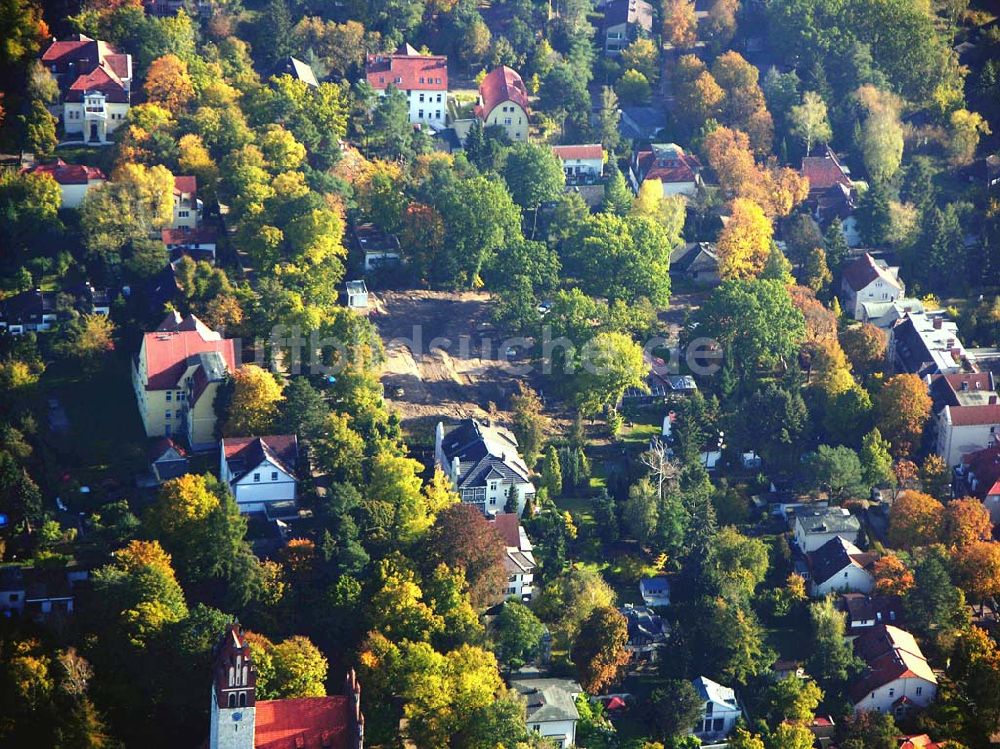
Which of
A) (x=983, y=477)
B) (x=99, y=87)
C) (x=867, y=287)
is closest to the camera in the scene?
(x=983, y=477)

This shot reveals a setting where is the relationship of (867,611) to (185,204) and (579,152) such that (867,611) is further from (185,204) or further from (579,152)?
(185,204)

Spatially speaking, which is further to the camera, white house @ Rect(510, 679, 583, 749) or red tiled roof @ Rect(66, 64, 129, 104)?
red tiled roof @ Rect(66, 64, 129, 104)

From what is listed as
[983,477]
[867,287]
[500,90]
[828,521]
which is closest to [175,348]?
[828,521]

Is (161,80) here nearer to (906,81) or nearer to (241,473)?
(241,473)

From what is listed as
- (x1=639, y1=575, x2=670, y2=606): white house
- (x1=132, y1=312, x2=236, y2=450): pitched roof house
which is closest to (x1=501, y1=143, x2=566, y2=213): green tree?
(x1=132, y1=312, x2=236, y2=450): pitched roof house

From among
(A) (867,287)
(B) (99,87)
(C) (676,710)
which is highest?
(B) (99,87)

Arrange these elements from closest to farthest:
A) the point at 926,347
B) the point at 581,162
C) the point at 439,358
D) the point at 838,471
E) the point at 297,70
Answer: the point at 838,471 → the point at 439,358 → the point at 926,347 → the point at 297,70 → the point at 581,162

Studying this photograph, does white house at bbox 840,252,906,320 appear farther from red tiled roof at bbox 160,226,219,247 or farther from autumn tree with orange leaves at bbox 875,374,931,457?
red tiled roof at bbox 160,226,219,247

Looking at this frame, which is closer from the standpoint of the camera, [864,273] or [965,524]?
[965,524]

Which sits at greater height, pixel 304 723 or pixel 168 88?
pixel 168 88
